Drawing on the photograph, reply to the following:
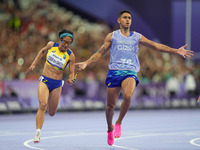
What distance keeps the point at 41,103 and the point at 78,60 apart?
15125mm

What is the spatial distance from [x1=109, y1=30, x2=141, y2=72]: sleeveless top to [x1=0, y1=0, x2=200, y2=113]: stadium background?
12.6 meters

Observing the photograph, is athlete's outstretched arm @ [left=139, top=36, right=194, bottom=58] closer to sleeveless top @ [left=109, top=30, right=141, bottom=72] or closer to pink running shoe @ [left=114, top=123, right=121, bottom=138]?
sleeveless top @ [left=109, top=30, right=141, bottom=72]

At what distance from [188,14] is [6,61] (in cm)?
1932

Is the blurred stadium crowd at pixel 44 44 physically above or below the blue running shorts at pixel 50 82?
above

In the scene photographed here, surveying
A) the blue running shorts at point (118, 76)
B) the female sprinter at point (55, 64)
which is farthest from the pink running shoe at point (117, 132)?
the female sprinter at point (55, 64)

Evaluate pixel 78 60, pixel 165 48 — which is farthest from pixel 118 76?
pixel 78 60

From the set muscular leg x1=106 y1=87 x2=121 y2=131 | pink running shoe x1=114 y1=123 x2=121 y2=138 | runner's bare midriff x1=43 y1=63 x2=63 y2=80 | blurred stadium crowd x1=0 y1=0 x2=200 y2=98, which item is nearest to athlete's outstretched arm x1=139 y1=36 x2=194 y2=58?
muscular leg x1=106 y1=87 x2=121 y2=131

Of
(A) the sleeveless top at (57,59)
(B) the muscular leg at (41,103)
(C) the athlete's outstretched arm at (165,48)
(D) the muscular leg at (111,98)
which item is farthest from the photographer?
(A) the sleeveless top at (57,59)

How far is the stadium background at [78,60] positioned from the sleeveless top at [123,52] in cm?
1259

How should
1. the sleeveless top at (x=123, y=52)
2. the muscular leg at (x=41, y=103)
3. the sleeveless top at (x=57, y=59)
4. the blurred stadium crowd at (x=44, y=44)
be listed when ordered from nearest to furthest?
1. the sleeveless top at (x=123, y=52)
2. the muscular leg at (x=41, y=103)
3. the sleeveless top at (x=57, y=59)
4. the blurred stadium crowd at (x=44, y=44)

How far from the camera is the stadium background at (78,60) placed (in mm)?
23016

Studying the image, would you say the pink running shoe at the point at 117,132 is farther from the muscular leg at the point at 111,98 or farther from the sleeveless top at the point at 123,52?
the sleeveless top at the point at 123,52

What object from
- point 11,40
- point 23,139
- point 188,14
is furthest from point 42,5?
point 23,139

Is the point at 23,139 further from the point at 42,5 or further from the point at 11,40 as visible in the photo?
the point at 42,5
